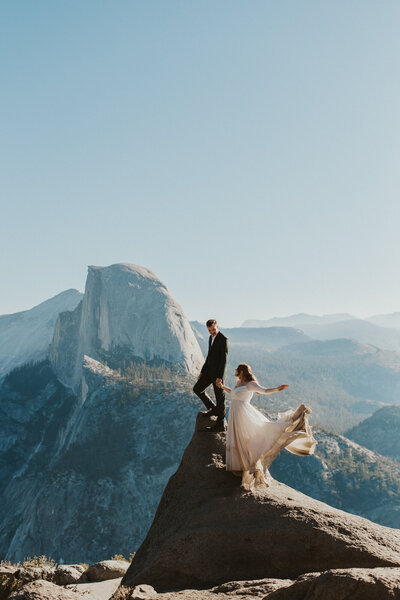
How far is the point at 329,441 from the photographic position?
376 ft

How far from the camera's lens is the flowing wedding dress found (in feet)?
33.3

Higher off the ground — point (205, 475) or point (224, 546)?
point (205, 475)

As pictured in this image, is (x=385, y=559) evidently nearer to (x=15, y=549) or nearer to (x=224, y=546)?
(x=224, y=546)

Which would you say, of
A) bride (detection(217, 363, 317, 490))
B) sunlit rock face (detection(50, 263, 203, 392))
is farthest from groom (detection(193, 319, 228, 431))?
sunlit rock face (detection(50, 263, 203, 392))

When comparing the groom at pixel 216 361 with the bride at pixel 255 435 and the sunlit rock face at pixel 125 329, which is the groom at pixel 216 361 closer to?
the bride at pixel 255 435

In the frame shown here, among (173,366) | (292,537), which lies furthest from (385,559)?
(173,366)

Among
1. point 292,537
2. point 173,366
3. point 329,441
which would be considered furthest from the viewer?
point 173,366

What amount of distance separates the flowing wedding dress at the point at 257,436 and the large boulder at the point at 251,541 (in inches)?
23.0

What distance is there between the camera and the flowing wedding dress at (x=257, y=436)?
10.1m

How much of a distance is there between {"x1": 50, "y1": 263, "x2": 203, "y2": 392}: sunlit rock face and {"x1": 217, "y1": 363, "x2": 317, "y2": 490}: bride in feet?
501

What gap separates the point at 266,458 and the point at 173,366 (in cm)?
15384

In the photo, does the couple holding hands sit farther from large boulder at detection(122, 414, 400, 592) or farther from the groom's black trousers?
the groom's black trousers

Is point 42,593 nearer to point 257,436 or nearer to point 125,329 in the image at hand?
point 257,436

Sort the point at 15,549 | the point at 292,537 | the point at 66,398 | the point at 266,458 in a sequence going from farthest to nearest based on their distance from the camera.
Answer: the point at 66,398 < the point at 15,549 < the point at 266,458 < the point at 292,537
